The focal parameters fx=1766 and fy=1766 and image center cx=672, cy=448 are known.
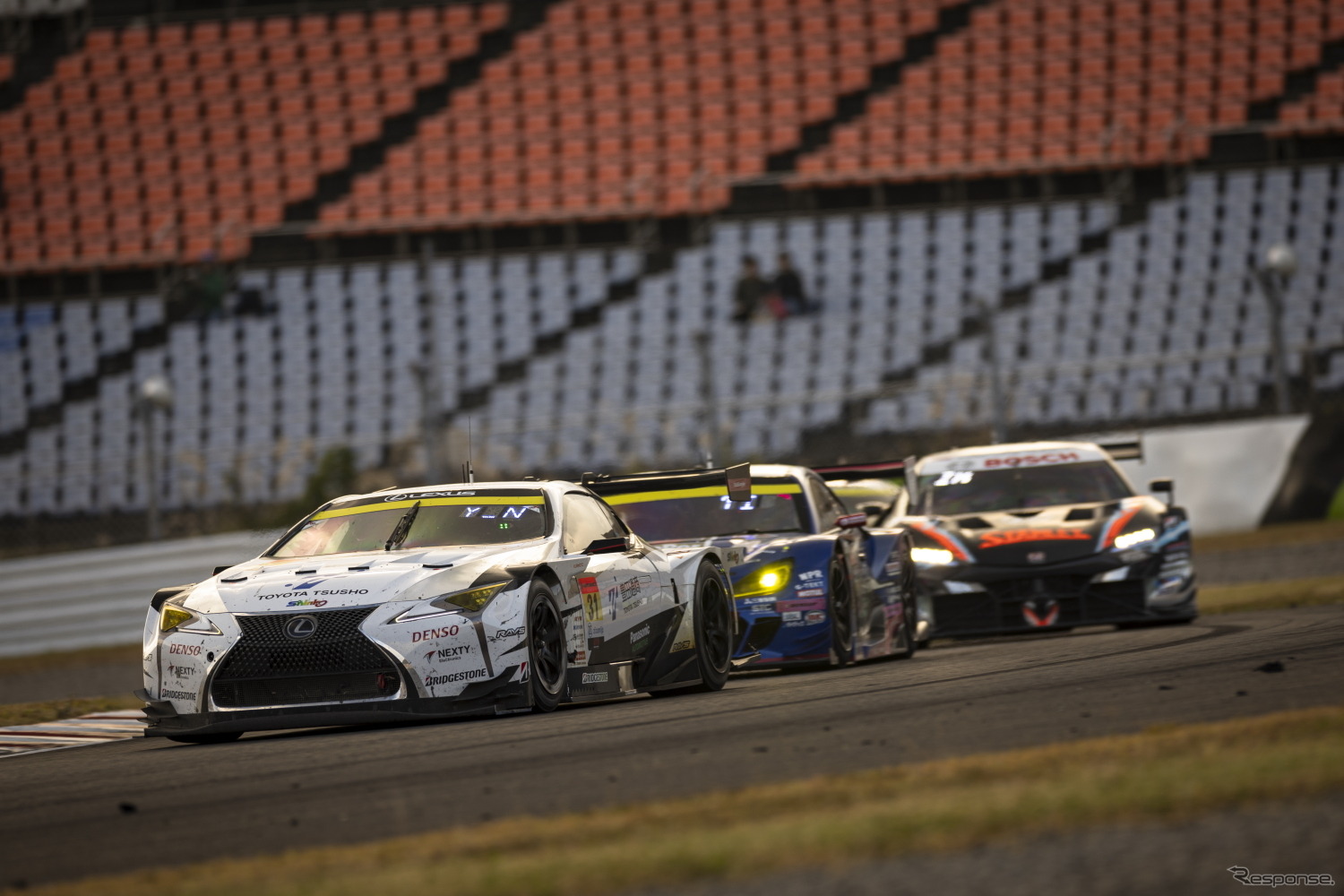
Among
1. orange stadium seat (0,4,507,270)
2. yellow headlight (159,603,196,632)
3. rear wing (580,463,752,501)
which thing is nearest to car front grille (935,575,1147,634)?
rear wing (580,463,752,501)

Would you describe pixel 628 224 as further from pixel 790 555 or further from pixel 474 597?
pixel 474 597

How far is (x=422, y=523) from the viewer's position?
8.31 meters

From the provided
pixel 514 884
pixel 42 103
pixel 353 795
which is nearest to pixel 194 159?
pixel 42 103

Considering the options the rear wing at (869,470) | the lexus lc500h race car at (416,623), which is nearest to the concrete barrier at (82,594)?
the rear wing at (869,470)

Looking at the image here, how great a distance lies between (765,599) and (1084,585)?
2.42 metres

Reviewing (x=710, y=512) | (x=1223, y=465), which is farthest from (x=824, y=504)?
(x=1223, y=465)

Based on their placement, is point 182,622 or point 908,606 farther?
point 908,606

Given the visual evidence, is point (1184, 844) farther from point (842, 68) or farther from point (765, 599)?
point (842, 68)

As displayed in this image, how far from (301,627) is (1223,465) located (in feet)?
42.6

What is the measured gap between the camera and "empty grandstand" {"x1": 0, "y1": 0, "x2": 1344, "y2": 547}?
1780 centimetres

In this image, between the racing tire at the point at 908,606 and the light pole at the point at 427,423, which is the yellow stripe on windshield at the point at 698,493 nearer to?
the racing tire at the point at 908,606

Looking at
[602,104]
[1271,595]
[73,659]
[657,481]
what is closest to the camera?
[657,481]

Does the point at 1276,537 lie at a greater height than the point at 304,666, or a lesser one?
lesser

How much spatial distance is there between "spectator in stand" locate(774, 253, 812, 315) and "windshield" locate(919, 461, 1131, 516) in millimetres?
10071
